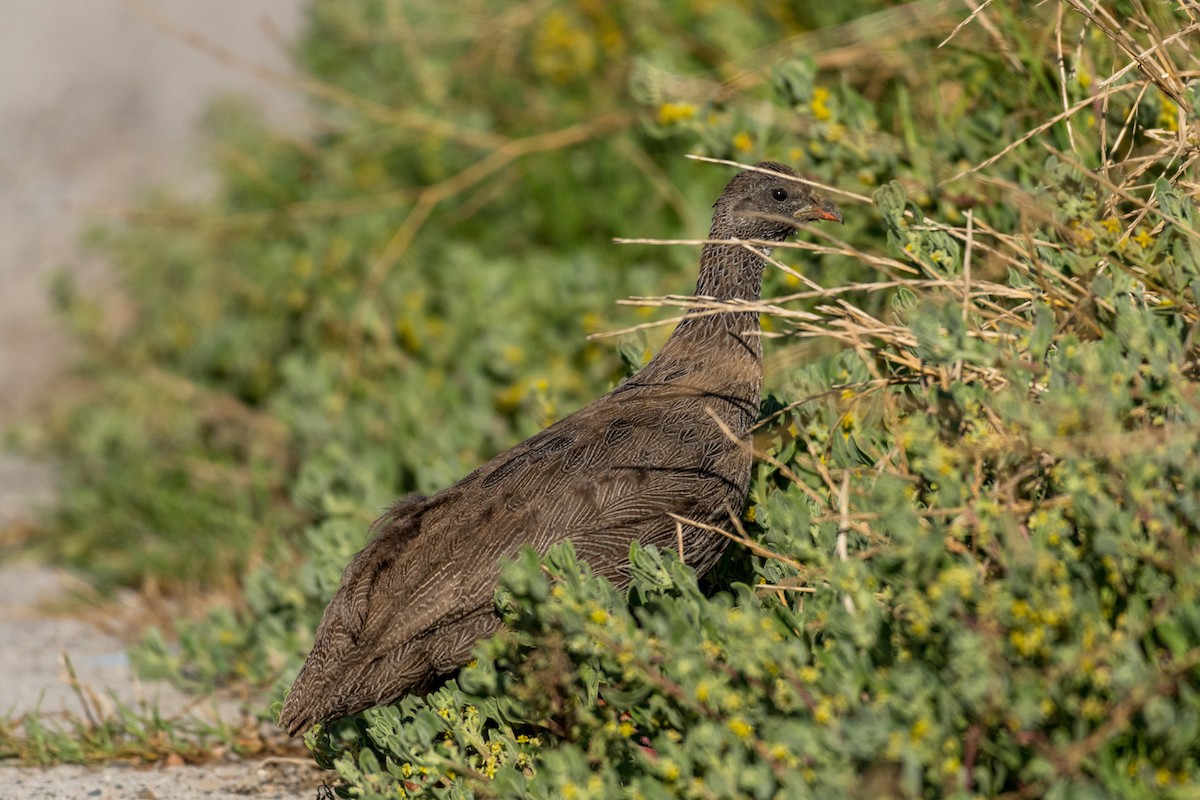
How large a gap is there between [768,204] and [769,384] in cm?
84

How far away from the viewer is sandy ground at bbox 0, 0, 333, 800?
4.43 metres

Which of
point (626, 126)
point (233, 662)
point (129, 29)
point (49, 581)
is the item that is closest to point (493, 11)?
point (626, 126)

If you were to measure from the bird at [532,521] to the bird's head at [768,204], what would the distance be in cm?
55

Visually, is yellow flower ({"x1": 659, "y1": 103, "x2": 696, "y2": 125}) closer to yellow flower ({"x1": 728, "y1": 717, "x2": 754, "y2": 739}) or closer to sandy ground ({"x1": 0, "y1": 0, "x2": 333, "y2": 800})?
sandy ground ({"x1": 0, "y1": 0, "x2": 333, "y2": 800})

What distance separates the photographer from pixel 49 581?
689cm

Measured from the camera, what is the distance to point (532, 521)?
399 centimetres

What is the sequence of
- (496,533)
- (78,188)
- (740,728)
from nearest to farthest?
1. (740,728)
2. (496,533)
3. (78,188)

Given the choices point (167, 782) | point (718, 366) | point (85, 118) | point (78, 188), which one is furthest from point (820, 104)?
point (85, 118)

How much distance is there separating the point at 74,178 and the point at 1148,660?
12.4 meters

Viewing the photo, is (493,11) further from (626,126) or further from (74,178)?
(74,178)

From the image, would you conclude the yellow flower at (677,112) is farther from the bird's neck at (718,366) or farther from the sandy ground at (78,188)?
the sandy ground at (78,188)

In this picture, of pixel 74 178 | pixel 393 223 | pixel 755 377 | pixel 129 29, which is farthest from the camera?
pixel 129 29

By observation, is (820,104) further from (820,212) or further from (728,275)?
(728,275)

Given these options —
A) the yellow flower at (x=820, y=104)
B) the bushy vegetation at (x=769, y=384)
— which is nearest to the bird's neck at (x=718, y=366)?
the bushy vegetation at (x=769, y=384)
